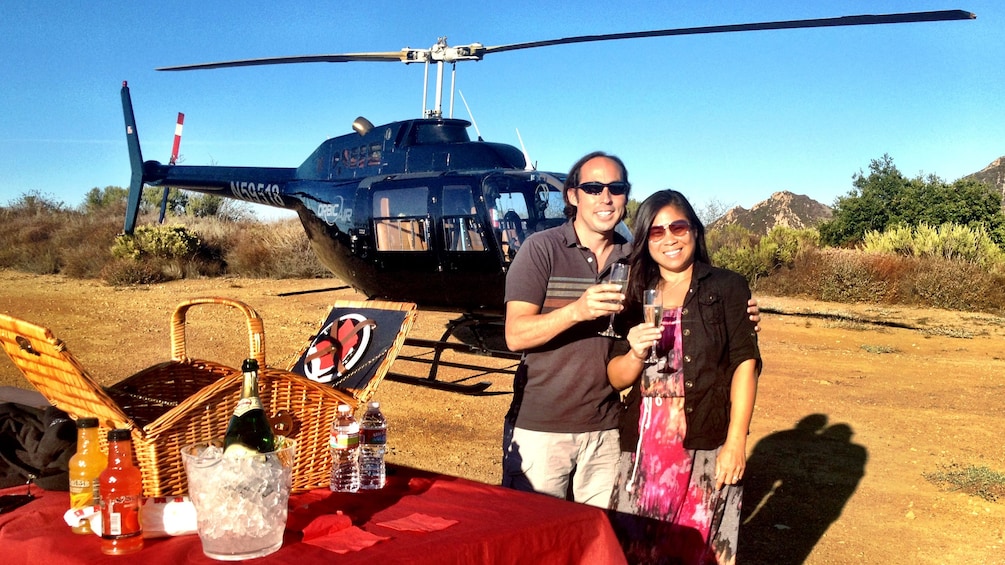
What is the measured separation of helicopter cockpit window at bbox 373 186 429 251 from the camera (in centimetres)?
834

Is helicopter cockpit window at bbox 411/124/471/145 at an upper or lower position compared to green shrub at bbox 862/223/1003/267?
upper

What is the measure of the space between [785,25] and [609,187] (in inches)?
206

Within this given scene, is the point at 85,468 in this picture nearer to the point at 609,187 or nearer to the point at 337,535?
the point at 337,535

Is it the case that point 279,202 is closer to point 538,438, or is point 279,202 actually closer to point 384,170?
point 384,170

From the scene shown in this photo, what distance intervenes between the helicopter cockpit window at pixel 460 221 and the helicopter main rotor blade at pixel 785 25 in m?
2.09

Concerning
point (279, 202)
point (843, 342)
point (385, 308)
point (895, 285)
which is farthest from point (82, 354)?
point (895, 285)

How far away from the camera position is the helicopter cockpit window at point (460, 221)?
314 inches

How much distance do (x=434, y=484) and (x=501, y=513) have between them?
0.36 metres

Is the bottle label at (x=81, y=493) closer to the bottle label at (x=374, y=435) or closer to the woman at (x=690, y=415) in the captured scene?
the bottle label at (x=374, y=435)

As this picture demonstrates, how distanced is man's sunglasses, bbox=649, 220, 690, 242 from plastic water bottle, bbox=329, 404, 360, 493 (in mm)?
1282

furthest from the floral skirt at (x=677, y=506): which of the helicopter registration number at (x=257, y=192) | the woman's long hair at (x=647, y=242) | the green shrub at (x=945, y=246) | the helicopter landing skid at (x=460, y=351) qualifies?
the green shrub at (x=945, y=246)

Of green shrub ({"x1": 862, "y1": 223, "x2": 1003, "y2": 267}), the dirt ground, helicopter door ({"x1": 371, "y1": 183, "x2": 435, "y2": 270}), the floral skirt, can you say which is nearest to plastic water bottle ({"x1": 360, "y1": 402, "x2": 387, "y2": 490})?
the floral skirt

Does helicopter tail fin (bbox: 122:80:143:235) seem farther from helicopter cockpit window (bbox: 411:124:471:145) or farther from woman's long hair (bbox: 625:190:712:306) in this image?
woman's long hair (bbox: 625:190:712:306)

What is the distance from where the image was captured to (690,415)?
288 cm
